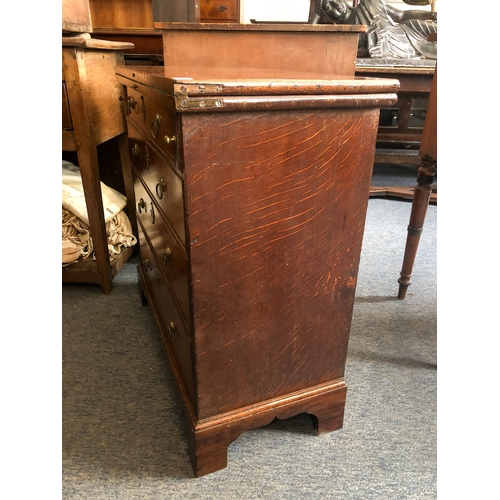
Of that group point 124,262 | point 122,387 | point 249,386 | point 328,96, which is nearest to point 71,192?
point 124,262

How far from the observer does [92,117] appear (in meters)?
1.61

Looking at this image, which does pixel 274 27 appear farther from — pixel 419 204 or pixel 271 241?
pixel 419 204

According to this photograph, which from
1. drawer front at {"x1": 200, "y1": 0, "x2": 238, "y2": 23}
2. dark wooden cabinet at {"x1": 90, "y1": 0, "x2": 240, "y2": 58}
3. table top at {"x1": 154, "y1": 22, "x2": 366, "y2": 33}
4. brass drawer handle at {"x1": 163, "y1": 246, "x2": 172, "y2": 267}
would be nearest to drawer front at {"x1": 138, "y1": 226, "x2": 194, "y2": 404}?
brass drawer handle at {"x1": 163, "y1": 246, "x2": 172, "y2": 267}

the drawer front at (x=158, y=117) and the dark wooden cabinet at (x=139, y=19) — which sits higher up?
the dark wooden cabinet at (x=139, y=19)

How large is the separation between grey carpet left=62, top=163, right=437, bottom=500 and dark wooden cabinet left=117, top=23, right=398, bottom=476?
8 centimetres

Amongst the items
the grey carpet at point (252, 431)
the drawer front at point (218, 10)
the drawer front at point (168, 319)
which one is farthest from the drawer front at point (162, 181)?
the drawer front at point (218, 10)

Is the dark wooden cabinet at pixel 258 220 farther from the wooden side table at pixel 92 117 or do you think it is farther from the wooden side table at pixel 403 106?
the wooden side table at pixel 403 106

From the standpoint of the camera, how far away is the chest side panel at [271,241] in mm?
809

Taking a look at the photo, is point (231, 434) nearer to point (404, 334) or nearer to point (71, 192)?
point (404, 334)

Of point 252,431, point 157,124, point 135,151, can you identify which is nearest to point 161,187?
point 157,124

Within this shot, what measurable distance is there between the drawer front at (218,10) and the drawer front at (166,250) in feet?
8.81

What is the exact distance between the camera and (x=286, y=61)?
1.20 metres

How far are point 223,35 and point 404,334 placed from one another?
4.03ft

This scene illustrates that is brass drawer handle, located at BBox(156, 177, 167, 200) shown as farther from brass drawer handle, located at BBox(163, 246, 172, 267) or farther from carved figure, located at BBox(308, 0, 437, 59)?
carved figure, located at BBox(308, 0, 437, 59)
